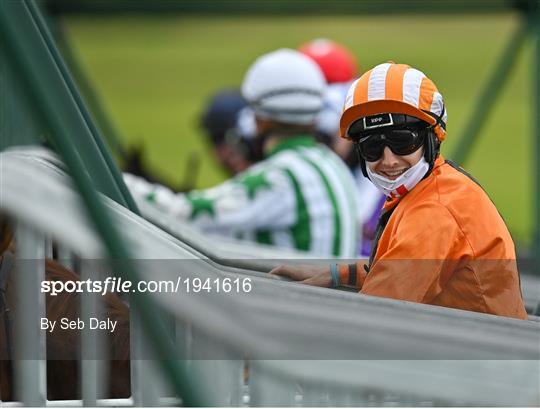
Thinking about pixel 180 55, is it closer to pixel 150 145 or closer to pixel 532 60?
pixel 150 145

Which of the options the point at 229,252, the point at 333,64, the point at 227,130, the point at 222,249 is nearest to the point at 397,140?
the point at 229,252

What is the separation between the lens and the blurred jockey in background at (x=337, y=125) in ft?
19.5

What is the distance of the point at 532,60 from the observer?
7762mm

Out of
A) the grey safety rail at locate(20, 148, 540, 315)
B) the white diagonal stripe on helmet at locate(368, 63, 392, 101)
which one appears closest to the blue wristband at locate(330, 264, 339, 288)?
the grey safety rail at locate(20, 148, 540, 315)

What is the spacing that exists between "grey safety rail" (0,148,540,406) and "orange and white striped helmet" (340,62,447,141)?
0.63m

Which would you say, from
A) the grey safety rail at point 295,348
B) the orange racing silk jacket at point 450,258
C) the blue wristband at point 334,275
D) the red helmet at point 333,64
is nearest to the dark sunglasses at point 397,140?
the orange racing silk jacket at point 450,258

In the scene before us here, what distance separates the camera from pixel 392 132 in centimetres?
286

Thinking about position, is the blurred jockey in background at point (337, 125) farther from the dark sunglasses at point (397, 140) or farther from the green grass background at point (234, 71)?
the green grass background at point (234, 71)

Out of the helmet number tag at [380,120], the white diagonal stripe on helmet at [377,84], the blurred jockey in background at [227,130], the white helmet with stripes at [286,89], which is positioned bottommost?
the helmet number tag at [380,120]

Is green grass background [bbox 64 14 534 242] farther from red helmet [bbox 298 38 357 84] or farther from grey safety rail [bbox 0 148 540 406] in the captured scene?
grey safety rail [bbox 0 148 540 406]

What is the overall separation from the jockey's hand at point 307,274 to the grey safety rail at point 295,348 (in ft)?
1.48

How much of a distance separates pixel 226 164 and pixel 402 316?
16.0 feet

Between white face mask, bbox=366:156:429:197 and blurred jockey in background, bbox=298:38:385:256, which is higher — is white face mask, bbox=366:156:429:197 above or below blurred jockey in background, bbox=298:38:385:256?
below

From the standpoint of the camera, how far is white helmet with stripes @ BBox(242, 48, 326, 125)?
17.5 ft
